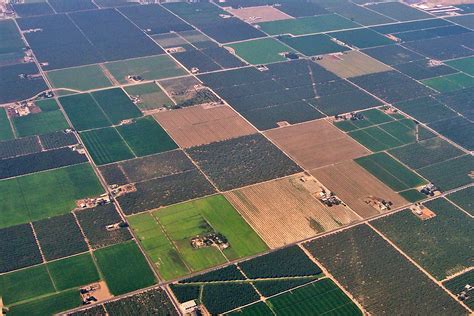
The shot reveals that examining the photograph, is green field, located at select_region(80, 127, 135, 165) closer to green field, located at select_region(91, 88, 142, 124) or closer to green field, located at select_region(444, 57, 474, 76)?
green field, located at select_region(91, 88, 142, 124)

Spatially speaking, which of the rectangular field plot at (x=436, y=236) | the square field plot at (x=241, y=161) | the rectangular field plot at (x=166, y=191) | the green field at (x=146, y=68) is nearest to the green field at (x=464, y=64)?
the rectangular field plot at (x=436, y=236)

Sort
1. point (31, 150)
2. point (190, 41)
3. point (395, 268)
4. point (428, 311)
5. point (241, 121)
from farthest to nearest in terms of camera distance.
A: point (190, 41) < point (241, 121) < point (31, 150) < point (395, 268) < point (428, 311)

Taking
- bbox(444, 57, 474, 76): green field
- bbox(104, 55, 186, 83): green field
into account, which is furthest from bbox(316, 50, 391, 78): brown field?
bbox(104, 55, 186, 83): green field

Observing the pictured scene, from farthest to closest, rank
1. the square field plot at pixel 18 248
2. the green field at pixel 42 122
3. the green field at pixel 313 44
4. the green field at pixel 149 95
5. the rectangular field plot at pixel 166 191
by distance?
the green field at pixel 313 44 < the green field at pixel 149 95 < the green field at pixel 42 122 < the rectangular field plot at pixel 166 191 < the square field plot at pixel 18 248

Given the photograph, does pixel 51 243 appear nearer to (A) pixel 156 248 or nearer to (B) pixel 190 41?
(A) pixel 156 248

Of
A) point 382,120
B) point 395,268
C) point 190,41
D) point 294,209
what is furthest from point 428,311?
point 190,41

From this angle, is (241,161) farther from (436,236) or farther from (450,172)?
(450,172)

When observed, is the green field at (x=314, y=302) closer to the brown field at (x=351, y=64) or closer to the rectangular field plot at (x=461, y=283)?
the rectangular field plot at (x=461, y=283)
